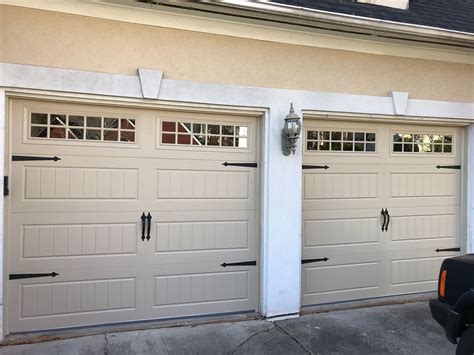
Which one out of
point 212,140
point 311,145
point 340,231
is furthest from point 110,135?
point 340,231

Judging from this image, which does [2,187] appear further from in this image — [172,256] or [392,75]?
[392,75]

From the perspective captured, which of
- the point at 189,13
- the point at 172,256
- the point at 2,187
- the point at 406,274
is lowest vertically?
the point at 406,274

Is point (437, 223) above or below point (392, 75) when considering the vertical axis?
below

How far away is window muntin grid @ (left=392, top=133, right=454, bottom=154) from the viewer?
5.21 m

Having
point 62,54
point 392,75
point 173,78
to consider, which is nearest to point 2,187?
point 62,54

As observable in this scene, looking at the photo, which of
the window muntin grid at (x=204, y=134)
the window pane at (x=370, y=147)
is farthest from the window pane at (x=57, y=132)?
the window pane at (x=370, y=147)

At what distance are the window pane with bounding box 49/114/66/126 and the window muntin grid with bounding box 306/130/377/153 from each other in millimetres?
2629

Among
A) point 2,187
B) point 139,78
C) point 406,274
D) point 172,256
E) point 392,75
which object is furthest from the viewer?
point 406,274

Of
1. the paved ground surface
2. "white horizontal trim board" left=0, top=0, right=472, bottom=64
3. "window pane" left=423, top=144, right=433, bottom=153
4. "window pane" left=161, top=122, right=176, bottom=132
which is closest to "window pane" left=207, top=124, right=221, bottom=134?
"window pane" left=161, top=122, right=176, bottom=132

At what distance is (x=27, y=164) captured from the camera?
150 inches

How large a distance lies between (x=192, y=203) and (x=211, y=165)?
45 centimetres

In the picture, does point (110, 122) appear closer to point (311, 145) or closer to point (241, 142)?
point (241, 142)

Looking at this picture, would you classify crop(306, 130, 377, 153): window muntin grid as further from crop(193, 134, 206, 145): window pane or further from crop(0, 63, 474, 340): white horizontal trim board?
crop(193, 134, 206, 145): window pane

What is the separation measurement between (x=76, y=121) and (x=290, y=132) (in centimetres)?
213
